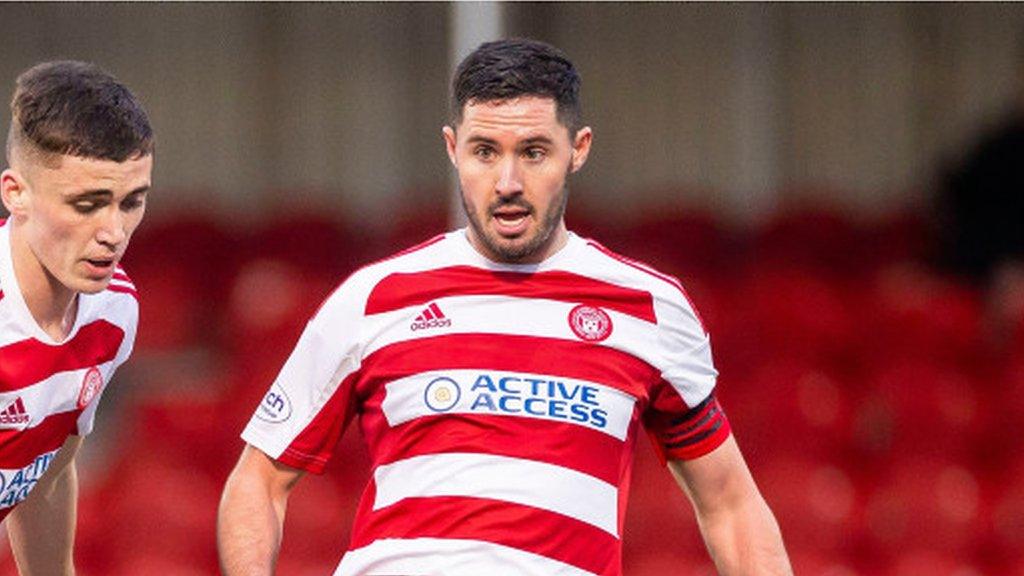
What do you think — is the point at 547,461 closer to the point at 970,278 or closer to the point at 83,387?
the point at 83,387

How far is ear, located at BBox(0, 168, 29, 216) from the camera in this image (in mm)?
3531

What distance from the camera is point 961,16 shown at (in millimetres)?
9000

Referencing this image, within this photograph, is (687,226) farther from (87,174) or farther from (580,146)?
(87,174)

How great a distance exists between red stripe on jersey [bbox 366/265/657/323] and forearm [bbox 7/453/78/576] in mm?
682

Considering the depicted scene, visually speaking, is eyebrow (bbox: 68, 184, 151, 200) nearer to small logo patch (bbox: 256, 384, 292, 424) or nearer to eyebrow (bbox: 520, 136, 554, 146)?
small logo patch (bbox: 256, 384, 292, 424)

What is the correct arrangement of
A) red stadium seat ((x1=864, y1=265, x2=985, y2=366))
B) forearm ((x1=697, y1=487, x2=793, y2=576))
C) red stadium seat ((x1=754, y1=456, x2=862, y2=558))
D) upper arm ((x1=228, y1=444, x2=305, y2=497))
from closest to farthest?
upper arm ((x1=228, y1=444, x2=305, y2=497)) → forearm ((x1=697, y1=487, x2=793, y2=576)) → red stadium seat ((x1=754, y1=456, x2=862, y2=558)) → red stadium seat ((x1=864, y1=265, x2=985, y2=366))

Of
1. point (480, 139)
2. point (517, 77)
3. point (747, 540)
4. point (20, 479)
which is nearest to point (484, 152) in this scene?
point (480, 139)

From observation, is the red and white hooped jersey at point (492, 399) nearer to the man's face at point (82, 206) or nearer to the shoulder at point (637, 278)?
the shoulder at point (637, 278)

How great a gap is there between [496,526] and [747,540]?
490 mm

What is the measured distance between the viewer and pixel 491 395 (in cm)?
361

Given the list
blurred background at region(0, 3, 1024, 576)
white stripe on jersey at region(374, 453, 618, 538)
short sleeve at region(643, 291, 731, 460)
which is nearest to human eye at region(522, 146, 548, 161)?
short sleeve at region(643, 291, 731, 460)

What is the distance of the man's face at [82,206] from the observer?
3500 mm

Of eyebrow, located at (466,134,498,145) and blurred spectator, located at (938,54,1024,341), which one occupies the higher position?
eyebrow, located at (466,134,498,145)

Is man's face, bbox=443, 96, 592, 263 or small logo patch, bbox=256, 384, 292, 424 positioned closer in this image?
man's face, bbox=443, 96, 592, 263
